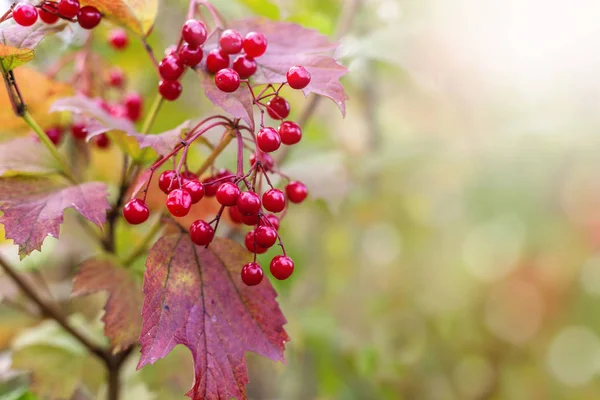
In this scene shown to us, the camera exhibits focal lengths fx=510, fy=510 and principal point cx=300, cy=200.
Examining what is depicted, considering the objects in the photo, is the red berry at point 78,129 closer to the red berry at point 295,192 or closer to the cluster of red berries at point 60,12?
the cluster of red berries at point 60,12

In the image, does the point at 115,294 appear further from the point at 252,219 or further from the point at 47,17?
the point at 47,17

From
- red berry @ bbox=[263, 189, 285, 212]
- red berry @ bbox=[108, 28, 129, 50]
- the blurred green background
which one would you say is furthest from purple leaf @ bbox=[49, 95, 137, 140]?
the blurred green background

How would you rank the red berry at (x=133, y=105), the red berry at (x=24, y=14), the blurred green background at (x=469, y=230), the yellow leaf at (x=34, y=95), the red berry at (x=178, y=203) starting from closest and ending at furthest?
the red berry at (x=178, y=203) < the red berry at (x=24, y=14) < the yellow leaf at (x=34, y=95) < the red berry at (x=133, y=105) < the blurred green background at (x=469, y=230)

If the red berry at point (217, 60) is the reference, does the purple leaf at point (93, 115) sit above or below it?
below

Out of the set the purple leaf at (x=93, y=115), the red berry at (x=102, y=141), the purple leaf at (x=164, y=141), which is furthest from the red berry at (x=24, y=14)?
the red berry at (x=102, y=141)

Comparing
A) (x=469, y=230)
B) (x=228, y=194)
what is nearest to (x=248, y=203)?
(x=228, y=194)

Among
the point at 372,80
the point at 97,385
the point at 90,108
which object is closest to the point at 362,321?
the point at 372,80

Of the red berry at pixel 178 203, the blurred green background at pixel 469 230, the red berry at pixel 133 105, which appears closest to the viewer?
the red berry at pixel 178 203
